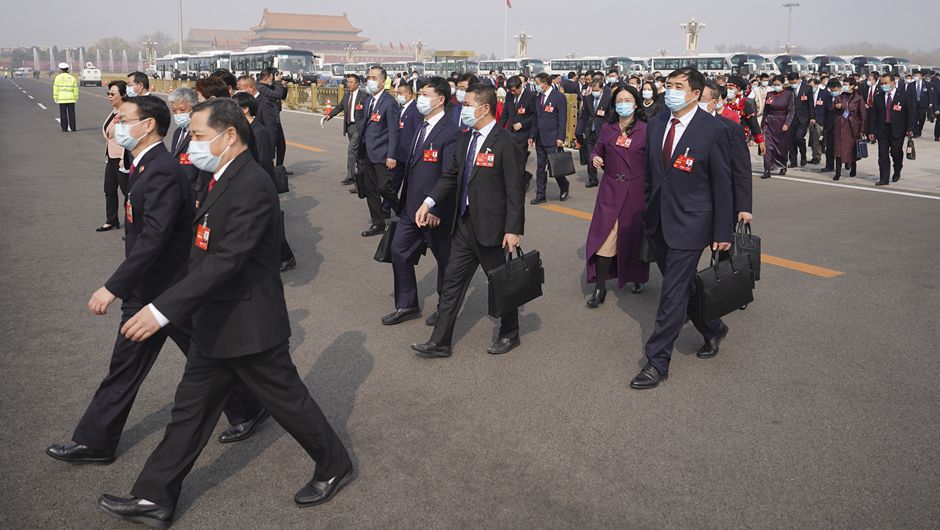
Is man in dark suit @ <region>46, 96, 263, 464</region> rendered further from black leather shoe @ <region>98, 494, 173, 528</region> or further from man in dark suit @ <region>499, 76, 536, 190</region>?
man in dark suit @ <region>499, 76, 536, 190</region>

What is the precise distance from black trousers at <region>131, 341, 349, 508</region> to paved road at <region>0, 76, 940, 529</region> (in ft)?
0.81

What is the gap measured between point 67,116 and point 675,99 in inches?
838

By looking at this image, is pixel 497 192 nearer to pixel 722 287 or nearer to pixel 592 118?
pixel 722 287

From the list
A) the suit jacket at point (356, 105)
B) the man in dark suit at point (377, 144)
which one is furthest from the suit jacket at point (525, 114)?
the man in dark suit at point (377, 144)

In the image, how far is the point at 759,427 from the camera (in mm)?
4176

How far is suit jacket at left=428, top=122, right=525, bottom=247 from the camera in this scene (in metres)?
5.02

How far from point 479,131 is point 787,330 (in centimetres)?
269

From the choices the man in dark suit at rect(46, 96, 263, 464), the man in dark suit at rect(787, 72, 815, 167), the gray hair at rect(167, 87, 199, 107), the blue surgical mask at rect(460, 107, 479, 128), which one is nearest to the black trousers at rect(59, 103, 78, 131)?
the man in dark suit at rect(787, 72, 815, 167)

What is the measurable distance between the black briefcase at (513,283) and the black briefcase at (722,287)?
40.4 inches

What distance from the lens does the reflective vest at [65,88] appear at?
20578 millimetres

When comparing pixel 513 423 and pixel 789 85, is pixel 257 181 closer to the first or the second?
pixel 513 423

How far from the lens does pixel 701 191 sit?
469 centimetres

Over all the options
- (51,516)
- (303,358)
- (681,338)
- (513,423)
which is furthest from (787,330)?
(51,516)

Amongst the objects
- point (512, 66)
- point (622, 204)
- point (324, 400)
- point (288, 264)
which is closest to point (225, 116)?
point (324, 400)
